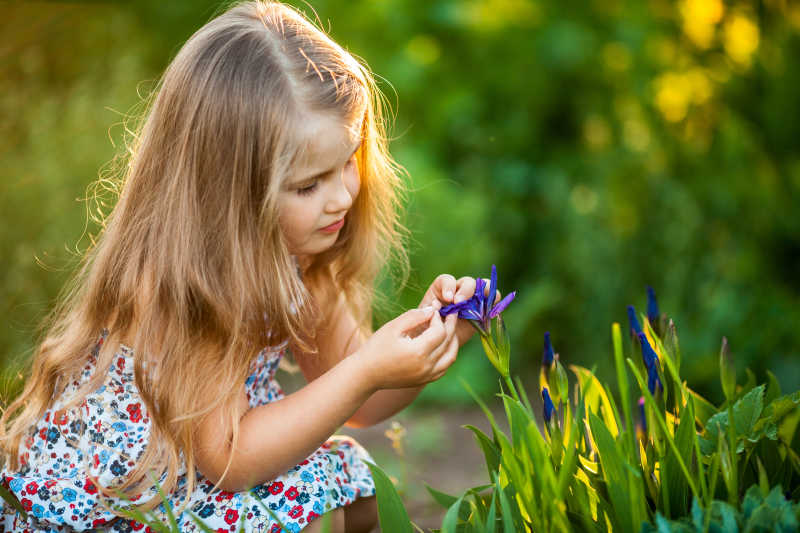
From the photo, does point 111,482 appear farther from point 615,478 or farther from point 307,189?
point 615,478

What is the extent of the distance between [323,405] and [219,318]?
10.0 inches

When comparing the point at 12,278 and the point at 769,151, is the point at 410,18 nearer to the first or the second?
the point at 769,151

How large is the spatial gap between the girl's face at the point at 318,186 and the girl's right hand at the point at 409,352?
0.26m

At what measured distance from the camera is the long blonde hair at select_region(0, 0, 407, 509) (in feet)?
4.62

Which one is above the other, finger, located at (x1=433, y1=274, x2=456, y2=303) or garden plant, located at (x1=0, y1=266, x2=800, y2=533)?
finger, located at (x1=433, y1=274, x2=456, y2=303)

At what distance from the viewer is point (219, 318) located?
4.69 ft

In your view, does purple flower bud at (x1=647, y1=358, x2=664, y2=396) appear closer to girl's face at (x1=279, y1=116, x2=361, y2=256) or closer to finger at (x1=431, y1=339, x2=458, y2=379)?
finger at (x1=431, y1=339, x2=458, y2=379)

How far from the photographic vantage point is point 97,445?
1521 millimetres

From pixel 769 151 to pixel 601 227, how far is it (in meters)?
0.98

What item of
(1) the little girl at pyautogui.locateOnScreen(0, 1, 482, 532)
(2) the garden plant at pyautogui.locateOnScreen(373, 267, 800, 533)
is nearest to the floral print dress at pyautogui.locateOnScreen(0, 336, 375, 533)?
(1) the little girl at pyautogui.locateOnScreen(0, 1, 482, 532)

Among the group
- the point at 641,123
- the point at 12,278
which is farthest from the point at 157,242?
the point at 641,123

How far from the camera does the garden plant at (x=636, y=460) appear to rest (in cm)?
110

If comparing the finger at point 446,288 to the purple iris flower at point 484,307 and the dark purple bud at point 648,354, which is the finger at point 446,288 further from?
the dark purple bud at point 648,354

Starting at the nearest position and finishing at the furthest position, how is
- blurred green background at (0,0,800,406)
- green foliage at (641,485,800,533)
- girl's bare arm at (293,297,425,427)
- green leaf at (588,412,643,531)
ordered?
green foliage at (641,485,800,533) < green leaf at (588,412,643,531) < girl's bare arm at (293,297,425,427) < blurred green background at (0,0,800,406)
